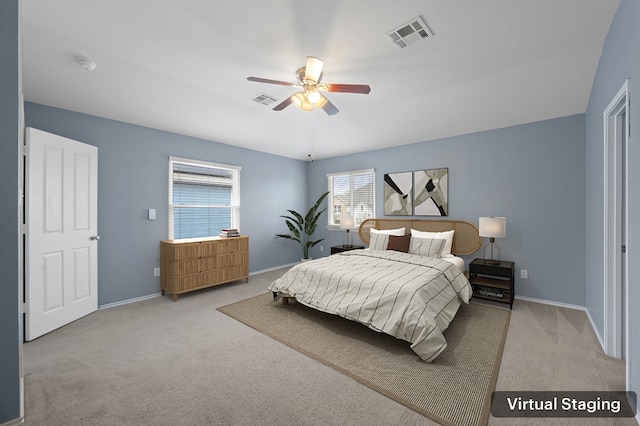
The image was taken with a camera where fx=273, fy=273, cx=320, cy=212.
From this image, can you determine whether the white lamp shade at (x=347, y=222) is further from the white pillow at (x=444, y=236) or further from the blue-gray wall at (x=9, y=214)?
the blue-gray wall at (x=9, y=214)

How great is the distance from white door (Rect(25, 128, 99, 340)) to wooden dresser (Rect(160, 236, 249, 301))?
2.77ft

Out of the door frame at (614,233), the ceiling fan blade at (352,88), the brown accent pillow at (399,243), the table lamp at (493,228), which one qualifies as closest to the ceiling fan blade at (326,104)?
the ceiling fan blade at (352,88)

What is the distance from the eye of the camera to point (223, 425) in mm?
1677

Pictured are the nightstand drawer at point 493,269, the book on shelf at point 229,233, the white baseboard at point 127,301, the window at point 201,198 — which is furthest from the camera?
the book on shelf at point 229,233

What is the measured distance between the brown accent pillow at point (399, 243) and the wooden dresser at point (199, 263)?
2578 mm

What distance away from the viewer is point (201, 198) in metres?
4.89

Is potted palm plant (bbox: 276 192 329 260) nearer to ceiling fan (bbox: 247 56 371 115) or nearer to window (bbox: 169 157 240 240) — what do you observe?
window (bbox: 169 157 240 240)

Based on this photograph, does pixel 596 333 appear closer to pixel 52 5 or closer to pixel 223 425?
pixel 223 425

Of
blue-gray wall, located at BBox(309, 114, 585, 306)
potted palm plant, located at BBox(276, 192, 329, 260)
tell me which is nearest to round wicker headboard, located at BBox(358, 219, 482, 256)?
blue-gray wall, located at BBox(309, 114, 585, 306)

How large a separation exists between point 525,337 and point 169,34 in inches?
169

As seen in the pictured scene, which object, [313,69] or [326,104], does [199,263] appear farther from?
[313,69]

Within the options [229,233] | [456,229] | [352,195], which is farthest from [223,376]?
[352,195]

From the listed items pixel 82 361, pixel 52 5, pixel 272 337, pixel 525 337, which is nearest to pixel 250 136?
pixel 52 5

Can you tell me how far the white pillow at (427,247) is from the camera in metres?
4.09
